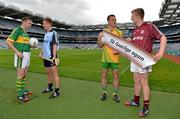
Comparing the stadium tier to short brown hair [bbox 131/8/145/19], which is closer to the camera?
short brown hair [bbox 131/8/145/19]

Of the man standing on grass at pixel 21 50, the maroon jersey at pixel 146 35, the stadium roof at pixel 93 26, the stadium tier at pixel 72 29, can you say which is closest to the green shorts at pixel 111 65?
the maroon jersey at pixel 146 35

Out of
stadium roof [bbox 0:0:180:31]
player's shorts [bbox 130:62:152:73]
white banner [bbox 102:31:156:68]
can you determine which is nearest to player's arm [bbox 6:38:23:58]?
white banner [bbox 102:31:156:68]

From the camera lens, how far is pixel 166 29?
9669 cm

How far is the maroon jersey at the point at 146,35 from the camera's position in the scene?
446cm

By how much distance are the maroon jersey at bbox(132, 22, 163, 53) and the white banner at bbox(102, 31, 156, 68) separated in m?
0.16

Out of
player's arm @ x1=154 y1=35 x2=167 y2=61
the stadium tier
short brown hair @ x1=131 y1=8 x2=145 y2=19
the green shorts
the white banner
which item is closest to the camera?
player's arm @ x1=154 y1=35 x2=167 y2=61

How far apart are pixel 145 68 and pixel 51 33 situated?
8.79 ft

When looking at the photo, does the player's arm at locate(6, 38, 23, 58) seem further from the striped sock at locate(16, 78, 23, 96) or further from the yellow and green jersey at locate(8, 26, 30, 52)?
the striped sock at locate(16, 78, 23, 96)

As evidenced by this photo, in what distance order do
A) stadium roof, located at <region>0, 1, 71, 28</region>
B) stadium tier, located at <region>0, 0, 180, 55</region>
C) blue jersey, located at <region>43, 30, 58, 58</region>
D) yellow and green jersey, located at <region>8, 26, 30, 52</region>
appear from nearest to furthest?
yellow and green jersey, located at <region>8, 26, 30, 52</region> < blue jersey, located at <region>43, 30, 58, 58</region> < stadium roof, located at <region>0, 1, 71, 28</region> < stadium tier, located at <region>0, 0, 180, 55</region>

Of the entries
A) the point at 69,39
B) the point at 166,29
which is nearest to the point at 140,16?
the point at 166,29

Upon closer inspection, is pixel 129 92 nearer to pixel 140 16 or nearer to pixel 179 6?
pixel 140 16

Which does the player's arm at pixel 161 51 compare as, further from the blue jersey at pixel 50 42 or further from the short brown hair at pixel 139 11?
the blue jersey at pixel 50 42

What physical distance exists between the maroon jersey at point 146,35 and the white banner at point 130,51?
6.1 inches

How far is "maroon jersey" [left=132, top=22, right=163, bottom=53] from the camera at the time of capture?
4.46 meters
